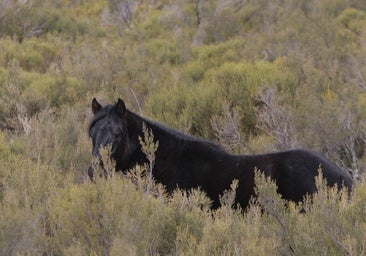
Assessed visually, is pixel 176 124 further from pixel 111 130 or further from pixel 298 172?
pixel 298 172

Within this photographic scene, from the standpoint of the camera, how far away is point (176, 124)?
919cm

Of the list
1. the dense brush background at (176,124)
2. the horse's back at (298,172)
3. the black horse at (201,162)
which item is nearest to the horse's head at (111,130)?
the black horse at (201,162)

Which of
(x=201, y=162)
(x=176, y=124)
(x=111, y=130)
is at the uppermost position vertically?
(x=111, y=130)

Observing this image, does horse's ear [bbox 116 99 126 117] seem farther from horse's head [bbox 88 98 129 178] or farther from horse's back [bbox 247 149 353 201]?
horse's back [bbox 247 149 353 201]

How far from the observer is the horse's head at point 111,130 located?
5.65 metres

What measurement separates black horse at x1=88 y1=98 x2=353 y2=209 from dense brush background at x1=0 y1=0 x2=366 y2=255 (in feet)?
0.84

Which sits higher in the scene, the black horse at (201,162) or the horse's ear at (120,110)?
the horse's ear at (120,110)

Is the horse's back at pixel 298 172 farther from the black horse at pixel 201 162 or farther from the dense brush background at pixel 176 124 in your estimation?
the dense brush background at pixel 176 124

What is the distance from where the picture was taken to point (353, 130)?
8.07 m

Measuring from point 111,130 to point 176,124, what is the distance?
352 cm

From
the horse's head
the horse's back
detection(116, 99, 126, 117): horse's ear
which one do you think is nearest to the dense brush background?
the horse's back

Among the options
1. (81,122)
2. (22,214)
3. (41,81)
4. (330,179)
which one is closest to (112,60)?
(41,81)

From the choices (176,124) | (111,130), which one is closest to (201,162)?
(111,130)

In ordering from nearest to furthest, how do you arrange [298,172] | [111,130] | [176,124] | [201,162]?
[298,172] < [111,130] < [201,162] < [176,124]
